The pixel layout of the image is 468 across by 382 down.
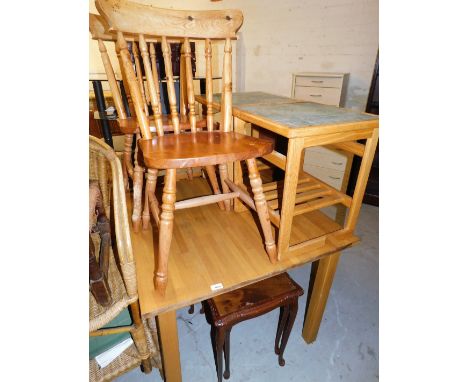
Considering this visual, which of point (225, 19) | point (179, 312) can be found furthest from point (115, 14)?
point (179, 312)

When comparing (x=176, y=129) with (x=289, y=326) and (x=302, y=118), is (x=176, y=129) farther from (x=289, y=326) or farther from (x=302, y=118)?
(x=289, y=326)

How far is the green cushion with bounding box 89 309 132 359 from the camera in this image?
975 millimetres

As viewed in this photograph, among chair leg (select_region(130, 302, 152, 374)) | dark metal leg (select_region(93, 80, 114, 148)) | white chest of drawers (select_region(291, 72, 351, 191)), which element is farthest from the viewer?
white chest of drawers (select_region(291, 72, 351, 191))

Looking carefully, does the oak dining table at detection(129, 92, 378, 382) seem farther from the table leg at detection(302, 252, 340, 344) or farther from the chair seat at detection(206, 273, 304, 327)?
the chair seat at detection(206, 273, 304, 327)

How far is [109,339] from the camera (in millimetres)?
1015

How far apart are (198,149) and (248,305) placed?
2.01ft

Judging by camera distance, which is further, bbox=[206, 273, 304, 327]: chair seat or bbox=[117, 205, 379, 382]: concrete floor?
bbox=[117, 205, 379, 382]: concrete floor

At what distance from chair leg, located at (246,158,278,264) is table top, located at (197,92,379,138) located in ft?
0.53

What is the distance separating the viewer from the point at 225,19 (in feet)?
3.14

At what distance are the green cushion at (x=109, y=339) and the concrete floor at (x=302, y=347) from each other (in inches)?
9.6

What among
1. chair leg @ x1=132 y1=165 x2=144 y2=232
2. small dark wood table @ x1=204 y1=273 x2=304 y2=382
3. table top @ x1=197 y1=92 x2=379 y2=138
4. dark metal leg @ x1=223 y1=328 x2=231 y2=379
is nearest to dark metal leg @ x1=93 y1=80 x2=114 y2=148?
chair leg @ x1=132 y1=165 x2=144 y2=232

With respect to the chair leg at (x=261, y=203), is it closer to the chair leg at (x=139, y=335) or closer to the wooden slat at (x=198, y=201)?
the wooden slat at (x=198, y=201)
